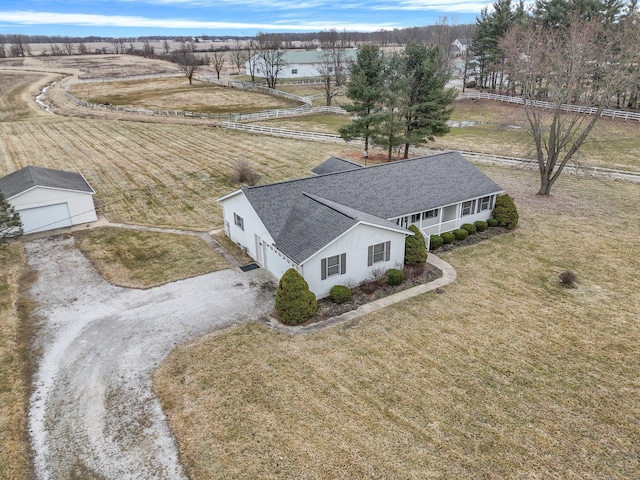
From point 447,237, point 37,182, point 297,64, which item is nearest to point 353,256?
point 447,237

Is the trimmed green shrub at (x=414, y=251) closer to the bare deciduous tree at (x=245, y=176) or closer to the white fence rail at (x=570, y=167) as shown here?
the bare deciduous tree at (x=245, y=176)

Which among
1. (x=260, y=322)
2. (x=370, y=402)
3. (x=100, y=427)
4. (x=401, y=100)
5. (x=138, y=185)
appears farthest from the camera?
(x=401, y=100)

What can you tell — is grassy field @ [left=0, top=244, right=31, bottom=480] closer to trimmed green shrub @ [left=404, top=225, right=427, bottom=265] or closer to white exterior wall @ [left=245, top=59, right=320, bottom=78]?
trimmed green shrub @ [left=404, top=225, right=427, bottom=265]

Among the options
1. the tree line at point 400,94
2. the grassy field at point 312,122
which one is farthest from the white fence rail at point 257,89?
the tree line at point 400,94

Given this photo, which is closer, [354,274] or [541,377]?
[541,377]

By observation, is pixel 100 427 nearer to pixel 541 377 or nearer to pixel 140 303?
pixel 140 303

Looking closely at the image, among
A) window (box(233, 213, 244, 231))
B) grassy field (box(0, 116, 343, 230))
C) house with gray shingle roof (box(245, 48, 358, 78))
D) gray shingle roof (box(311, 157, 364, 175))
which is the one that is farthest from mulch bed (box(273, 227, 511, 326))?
house with gray shingle roof (box(245, 48, 358, 78))

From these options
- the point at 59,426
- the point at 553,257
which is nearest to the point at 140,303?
the point at 59,426
